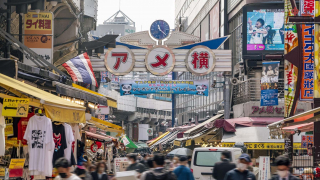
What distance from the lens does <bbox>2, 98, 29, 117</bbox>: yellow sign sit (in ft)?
36.4

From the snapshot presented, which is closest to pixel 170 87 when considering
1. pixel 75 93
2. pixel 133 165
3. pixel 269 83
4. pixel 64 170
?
pixel 269 83

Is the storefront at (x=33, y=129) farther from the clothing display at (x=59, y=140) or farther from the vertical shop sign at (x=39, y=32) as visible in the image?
the vertical shop sign at (x=39, y=32)

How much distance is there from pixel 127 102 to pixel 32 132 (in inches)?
2528

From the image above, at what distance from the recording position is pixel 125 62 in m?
29.0

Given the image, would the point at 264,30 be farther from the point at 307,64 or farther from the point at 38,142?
the point at 38,142

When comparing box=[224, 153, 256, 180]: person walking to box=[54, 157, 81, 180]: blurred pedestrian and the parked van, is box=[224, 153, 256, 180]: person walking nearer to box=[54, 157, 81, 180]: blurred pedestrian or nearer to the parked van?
box=[54, 157, 81, 180]: blurred pedestrian

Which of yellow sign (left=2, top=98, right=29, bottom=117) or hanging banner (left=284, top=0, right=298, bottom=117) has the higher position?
hanging banner (left=284, top=0, right=298, bottom=117)

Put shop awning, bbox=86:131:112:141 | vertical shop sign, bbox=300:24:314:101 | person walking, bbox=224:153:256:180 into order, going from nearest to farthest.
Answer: person walking, bbox=224:153:256:180 < vertical shop sign, bbox=300:24:314:101 < shop awning, bbox=86:131:112:141

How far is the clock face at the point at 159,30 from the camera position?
3112cm

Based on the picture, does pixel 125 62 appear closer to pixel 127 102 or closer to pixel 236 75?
pixel 236 75

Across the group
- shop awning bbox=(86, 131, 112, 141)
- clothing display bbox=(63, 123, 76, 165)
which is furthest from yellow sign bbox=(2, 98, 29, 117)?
shop awning bbox=(86, 131, 112, 141)

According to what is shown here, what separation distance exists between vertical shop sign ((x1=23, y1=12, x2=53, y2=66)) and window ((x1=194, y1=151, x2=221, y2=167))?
7208mm

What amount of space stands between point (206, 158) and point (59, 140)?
511 centimetres

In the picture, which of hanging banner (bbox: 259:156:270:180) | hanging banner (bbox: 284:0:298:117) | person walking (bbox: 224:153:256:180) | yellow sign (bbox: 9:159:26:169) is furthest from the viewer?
hanging banner (bbox: 284:0:298:117)
